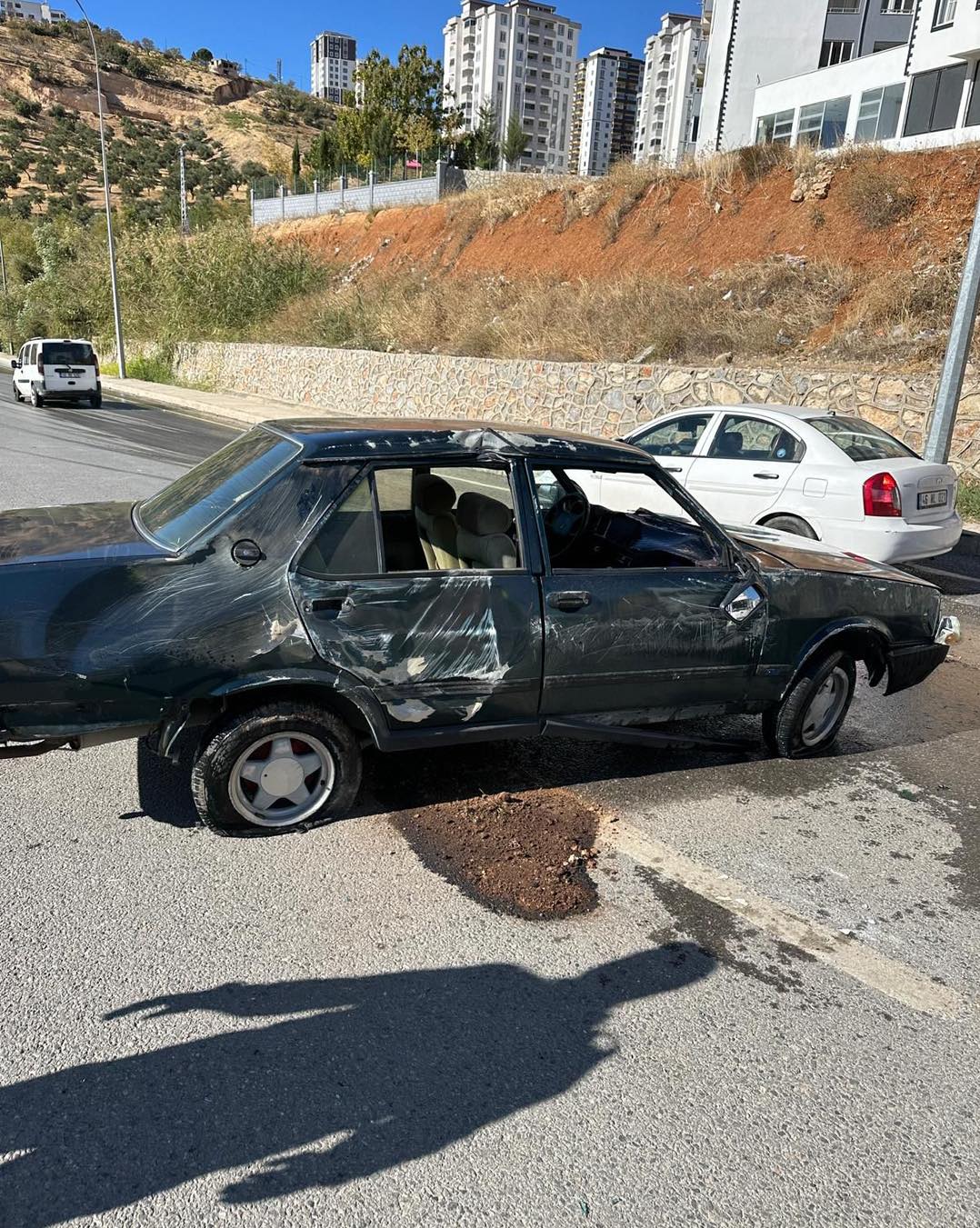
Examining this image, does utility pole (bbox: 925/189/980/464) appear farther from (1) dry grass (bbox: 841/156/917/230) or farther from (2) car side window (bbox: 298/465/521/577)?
(1) dry grass (bbox: 841/156/917/230)

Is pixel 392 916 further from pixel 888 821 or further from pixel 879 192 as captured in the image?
pixel 879 192

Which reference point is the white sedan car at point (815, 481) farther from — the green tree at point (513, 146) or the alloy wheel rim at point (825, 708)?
the green tree at point (513, 146)

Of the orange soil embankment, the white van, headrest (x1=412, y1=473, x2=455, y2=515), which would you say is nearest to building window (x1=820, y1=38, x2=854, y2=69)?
the orange soil embankment

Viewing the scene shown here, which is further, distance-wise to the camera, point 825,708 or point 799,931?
point 825,708

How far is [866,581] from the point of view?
4.59 m

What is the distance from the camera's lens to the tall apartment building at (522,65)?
144750 mm

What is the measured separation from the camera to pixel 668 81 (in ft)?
432

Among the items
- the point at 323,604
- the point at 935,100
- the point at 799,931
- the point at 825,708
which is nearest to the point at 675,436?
the point at 825,708

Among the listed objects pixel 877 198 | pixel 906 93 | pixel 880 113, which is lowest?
pixel 877 198

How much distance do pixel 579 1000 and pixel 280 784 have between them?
1.51 m

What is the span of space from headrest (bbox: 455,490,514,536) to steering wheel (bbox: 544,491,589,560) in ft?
1.66

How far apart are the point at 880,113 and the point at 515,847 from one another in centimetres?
4427

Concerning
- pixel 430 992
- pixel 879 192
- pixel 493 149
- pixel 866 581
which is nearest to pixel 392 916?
pixel 430 992

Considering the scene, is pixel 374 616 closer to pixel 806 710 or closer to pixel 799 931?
pixel 799 931
